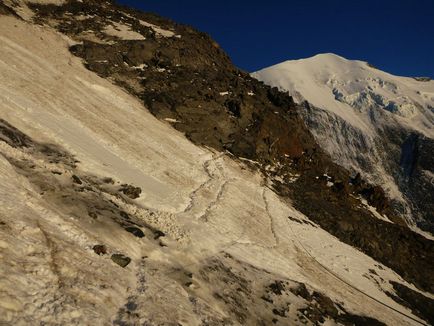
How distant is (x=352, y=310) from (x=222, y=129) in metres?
29.4

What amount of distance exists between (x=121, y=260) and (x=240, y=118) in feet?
128

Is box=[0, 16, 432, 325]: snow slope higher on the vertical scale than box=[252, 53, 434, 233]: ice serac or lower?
lower

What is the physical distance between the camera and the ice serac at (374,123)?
9144cm

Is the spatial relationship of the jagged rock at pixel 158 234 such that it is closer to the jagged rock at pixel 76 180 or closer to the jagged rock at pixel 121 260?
the jagged rock at pixel 121 260

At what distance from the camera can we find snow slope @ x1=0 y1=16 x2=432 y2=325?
13359mm

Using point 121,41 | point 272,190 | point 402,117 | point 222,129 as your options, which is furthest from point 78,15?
point 402,117

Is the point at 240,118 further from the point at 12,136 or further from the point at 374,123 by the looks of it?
the point at 374,123

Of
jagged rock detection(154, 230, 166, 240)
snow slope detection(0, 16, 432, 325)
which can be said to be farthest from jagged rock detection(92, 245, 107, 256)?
jagged rock detection(154, 230, 166, 240)

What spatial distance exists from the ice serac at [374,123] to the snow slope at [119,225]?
5788cm

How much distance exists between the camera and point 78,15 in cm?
6262

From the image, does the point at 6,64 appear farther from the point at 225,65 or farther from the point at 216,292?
the point at 225,65

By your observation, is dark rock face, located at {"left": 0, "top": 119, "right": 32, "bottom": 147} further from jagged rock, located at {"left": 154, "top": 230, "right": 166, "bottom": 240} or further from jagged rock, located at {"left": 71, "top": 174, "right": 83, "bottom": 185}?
jagged rock, located at {"left": 154, "top": 230, "right": 166, "bottom": 240}

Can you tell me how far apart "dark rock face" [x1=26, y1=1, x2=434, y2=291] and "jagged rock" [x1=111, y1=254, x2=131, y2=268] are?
91.9 ft

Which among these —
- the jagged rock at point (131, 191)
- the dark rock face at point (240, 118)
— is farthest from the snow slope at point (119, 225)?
the dark rock face at point (240, 118)
